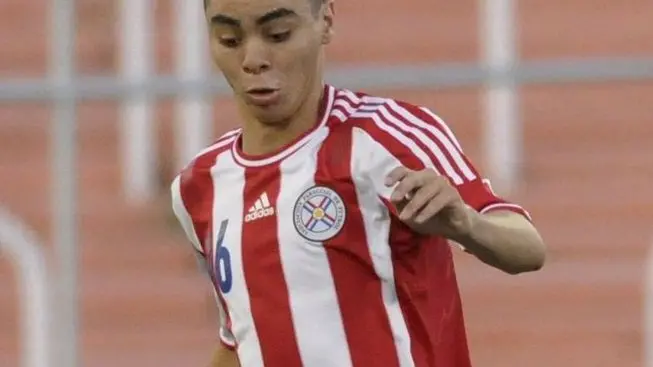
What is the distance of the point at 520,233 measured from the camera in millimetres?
1822

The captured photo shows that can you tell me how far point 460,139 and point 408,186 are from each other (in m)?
3.73

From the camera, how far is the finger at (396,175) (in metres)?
1.70

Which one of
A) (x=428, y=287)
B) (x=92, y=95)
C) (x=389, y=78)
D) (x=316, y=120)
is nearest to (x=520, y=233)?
(x=428, y=287)

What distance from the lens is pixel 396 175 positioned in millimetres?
1710

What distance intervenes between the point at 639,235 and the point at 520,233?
3.13 meters

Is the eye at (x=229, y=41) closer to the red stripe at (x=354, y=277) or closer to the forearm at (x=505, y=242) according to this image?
the red stripe at (x=354, y=277)

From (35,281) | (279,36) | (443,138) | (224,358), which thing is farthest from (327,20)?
(35,281)

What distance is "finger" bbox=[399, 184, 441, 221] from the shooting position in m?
1.67

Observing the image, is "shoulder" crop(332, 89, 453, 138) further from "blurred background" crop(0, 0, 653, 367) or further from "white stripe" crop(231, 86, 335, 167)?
"blurred background" crop(0, 0, 653, 367)

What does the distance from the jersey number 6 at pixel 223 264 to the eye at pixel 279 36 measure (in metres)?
0.25

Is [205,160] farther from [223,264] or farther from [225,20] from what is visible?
[225,20]

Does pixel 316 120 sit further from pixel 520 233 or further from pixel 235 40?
pixel 520 233

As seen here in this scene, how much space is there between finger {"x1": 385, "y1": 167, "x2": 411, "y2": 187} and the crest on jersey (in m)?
0.18

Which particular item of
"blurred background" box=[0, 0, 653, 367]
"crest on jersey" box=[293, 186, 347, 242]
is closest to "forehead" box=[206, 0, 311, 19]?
"crest on jersey" box=[293, 186, 347, 242]
